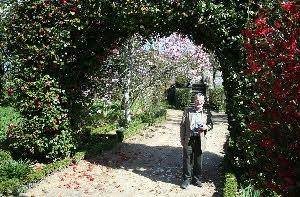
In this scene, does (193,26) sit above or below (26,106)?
above

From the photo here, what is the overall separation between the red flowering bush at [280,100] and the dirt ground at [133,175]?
3.12m

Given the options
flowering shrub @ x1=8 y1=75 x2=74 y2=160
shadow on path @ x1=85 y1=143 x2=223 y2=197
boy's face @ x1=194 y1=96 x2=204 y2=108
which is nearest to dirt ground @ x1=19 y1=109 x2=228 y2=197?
shadow on path @ x1=85 y1=143 x2=223 y2=197

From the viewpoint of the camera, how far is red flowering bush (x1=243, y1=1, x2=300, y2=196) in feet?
9.69

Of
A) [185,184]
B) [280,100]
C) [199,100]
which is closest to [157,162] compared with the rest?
[185,184]

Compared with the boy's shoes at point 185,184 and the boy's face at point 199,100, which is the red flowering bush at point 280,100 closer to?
the boy's face at point 199,100

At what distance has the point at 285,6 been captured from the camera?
2.97 meters

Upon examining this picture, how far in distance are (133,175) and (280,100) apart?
489 cm

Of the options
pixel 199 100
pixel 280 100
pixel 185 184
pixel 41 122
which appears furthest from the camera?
pixel 41 122

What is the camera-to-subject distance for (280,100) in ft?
9.96

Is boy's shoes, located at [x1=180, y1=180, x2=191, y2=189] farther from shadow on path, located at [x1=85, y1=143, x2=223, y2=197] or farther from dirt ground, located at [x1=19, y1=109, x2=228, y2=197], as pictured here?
shadow on path, located at [x1=85, y1=143, x2=223, y2=197]

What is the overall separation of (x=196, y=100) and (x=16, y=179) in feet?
12.3

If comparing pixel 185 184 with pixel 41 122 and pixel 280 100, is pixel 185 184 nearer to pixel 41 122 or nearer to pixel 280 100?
pixel 41 122

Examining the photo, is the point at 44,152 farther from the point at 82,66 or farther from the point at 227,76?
the point at 227,76

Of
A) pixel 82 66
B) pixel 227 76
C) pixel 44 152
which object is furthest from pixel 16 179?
pixel 227 76
